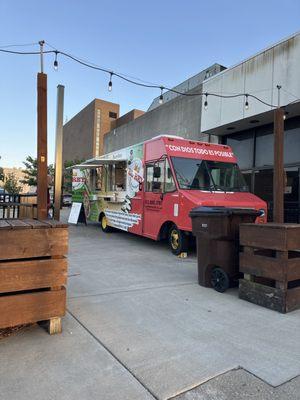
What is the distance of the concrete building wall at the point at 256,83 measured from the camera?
360 inches

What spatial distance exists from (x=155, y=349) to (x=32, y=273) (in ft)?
4.44

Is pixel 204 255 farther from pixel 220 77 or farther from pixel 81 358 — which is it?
pixel 220 77

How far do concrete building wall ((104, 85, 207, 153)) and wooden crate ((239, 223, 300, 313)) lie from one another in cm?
932

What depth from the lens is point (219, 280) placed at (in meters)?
5.29

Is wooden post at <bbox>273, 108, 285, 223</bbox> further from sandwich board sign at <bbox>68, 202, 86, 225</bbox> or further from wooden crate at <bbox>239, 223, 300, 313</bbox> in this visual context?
sandwich board sign at <bbox>68, 202, 86, 225</bbox>

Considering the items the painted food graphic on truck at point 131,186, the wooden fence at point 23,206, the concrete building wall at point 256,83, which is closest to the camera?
the wooden fence at point 23,206

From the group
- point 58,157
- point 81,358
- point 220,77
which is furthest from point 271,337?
point 220,77

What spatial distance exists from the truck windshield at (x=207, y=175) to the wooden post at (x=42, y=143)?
4.18m

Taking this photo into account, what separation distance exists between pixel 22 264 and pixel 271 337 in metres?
2.56

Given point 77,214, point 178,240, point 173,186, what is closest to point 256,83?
point 173,186

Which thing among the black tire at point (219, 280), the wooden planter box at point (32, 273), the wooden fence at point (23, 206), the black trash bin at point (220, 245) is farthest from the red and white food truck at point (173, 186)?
the wooden planter box at point (32, 273)

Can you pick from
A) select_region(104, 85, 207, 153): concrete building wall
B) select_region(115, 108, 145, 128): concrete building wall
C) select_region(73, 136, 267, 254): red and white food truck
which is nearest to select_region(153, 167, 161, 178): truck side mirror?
select_region(73, 136, 267, 254): red and white food truck

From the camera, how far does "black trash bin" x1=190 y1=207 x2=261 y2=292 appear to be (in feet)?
17.2

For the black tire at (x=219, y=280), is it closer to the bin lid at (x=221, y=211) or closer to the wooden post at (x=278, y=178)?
the bin lid at (x=221, y=211)
